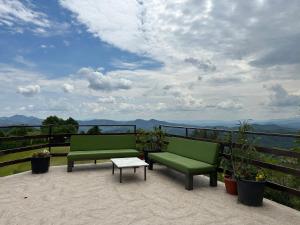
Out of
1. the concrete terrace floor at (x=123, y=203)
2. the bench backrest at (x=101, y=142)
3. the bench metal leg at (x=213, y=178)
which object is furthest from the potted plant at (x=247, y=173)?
the bench backrest at (x=101, y=142)

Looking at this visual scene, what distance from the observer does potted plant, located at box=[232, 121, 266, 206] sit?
370cm

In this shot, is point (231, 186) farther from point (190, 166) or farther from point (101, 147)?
point (101, 147)

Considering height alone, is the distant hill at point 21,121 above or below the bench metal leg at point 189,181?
above

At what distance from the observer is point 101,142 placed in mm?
6828

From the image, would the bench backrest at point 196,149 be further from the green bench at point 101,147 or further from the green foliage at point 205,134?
the green bench at point 101,147

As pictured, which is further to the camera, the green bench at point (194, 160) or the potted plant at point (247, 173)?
the green bench at point (194, 160)

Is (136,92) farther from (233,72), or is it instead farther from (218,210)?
(218,210)

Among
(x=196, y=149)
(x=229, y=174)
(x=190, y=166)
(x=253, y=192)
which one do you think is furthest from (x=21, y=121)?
(x=253, y=192)

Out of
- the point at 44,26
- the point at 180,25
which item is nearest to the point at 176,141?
the point at 180,25

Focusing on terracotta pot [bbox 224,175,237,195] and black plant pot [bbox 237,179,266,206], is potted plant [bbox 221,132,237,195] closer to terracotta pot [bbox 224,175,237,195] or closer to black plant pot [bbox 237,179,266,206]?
terracotta pot [bbox 224,175,237,195]

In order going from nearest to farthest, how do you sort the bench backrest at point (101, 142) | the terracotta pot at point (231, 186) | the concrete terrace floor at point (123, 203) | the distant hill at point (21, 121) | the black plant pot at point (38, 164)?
1. the concrete terrace floor at point (123, 203)
2. the terracotta pot at point (231, 186)
3. the black plant pot at point (38, 164)
4. the bench backrest at point (101, 142)
5. the distant hill at point (21, 121)

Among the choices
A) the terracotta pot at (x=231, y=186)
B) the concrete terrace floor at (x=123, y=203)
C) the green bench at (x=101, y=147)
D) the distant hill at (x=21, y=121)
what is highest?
the distant hill at (x=21, y=121)

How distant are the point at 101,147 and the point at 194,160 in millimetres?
2805

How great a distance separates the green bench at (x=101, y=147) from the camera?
5.99 meters
